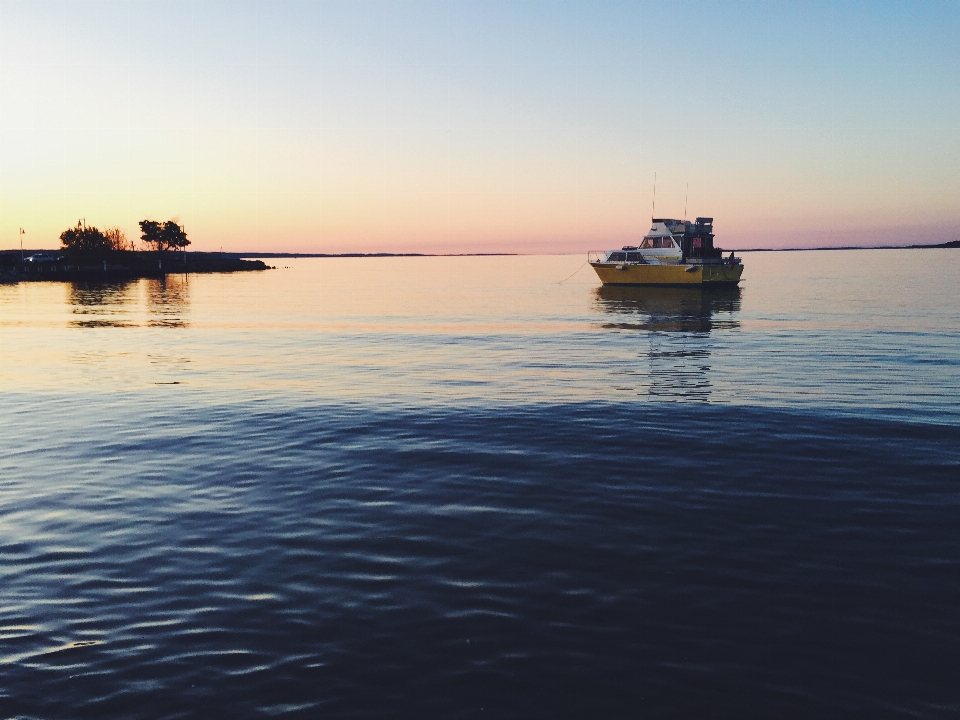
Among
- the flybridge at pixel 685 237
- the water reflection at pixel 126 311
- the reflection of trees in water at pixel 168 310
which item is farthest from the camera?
the flybridge at pixel 685 237

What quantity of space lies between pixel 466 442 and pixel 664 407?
21.0 feet

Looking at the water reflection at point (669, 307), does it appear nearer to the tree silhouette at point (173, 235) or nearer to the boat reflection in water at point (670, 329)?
the boat reflection in water at point (670, 329)

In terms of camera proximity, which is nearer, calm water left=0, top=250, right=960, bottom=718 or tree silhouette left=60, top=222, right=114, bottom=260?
calm water left=0, top=250, right=960, bottom=718

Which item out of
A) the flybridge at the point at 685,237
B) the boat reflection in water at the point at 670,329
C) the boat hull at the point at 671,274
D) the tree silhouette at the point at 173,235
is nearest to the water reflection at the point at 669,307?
the boat reflection in water at the point at 670,329

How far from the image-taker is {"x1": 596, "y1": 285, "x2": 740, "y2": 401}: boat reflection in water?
22.7 metres

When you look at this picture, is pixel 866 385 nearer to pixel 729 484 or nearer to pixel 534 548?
pixel 729 484

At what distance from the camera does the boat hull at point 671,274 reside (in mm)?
77312

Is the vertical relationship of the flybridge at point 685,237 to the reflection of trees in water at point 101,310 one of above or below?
above

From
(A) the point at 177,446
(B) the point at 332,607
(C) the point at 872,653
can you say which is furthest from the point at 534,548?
(A) the point at 177,446

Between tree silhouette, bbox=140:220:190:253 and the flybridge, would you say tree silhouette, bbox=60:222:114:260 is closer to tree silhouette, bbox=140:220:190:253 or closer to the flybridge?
tree silhouette, bbox=140:220:190:253

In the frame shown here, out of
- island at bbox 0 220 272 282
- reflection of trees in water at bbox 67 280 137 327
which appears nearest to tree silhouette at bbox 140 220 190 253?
island at bbox 0 220 272 282

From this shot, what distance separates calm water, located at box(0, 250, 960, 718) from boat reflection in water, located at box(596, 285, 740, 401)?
2.03 ft

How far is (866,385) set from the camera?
2194 centimetres

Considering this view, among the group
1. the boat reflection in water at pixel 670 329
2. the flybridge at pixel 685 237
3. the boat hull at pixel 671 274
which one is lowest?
the boat reflection in water at pixel 670 329
